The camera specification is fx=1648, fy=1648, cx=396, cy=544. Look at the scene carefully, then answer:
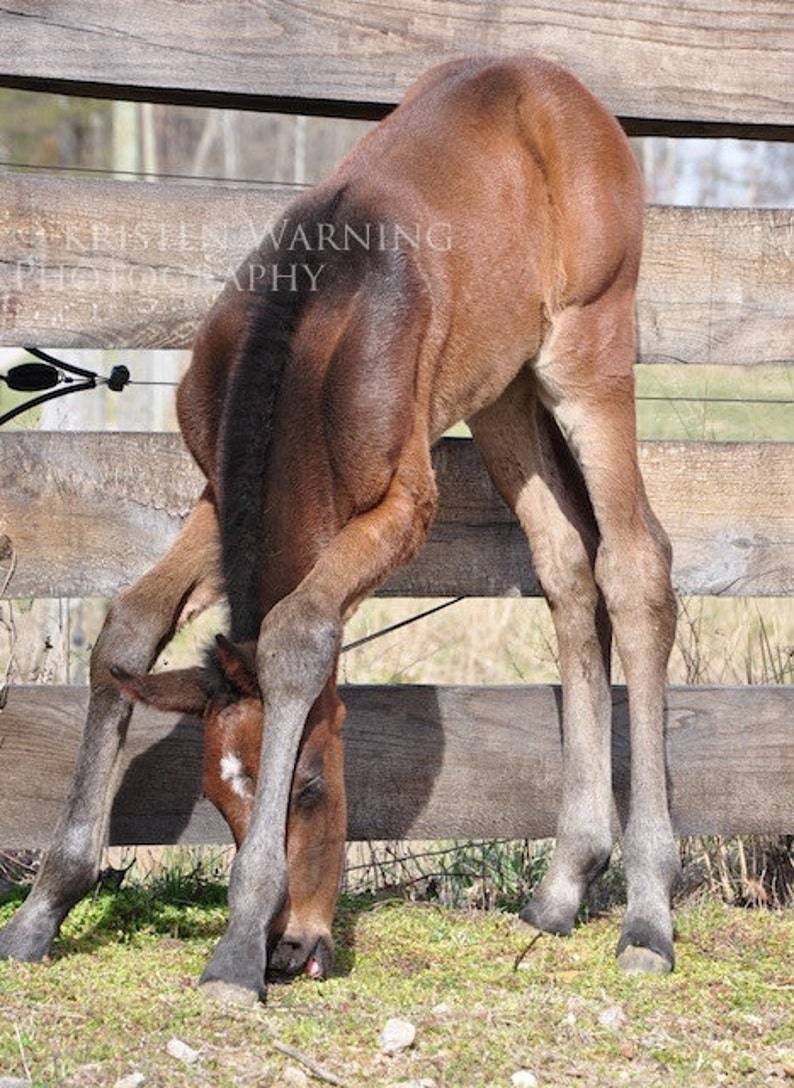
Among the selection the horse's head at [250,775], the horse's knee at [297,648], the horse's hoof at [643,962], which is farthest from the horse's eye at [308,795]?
the horse's hoof at [643,962]

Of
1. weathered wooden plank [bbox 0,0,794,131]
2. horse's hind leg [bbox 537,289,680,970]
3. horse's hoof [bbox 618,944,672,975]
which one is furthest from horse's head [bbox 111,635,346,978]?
weathered wooden plank [bbox 0,0,794,131]

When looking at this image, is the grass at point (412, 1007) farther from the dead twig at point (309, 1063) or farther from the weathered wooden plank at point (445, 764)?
the weathered wooden plank at point (445, 764)

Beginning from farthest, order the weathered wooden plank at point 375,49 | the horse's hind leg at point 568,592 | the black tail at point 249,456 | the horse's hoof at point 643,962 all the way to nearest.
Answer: the horse's hind leg at point 568,592
the weathered wooden plank at point 375,49
the horse's hoof at point 643,962
the black tail at point 249,456

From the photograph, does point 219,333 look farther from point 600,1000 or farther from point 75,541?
point 600,1000

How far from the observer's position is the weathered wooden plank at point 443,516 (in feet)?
14.3

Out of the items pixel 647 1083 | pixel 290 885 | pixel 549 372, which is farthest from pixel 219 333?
pixel 647 1083

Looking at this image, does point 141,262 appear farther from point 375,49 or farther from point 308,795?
point 308,795

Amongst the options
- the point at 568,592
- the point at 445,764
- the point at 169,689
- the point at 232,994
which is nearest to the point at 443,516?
the point at 568,592

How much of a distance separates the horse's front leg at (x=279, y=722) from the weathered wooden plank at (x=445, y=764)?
3.22 ft

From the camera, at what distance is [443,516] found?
A: 4699 millimetres

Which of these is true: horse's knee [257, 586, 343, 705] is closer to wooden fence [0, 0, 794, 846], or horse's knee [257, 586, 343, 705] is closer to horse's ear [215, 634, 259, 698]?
horse's ear [215, 634, 259, 698]

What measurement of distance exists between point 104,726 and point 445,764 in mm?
1183

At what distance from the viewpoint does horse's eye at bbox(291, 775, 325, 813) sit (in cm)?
355

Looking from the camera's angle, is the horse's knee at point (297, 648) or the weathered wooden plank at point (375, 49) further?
the weathered wooden plank at point (375, 49)
